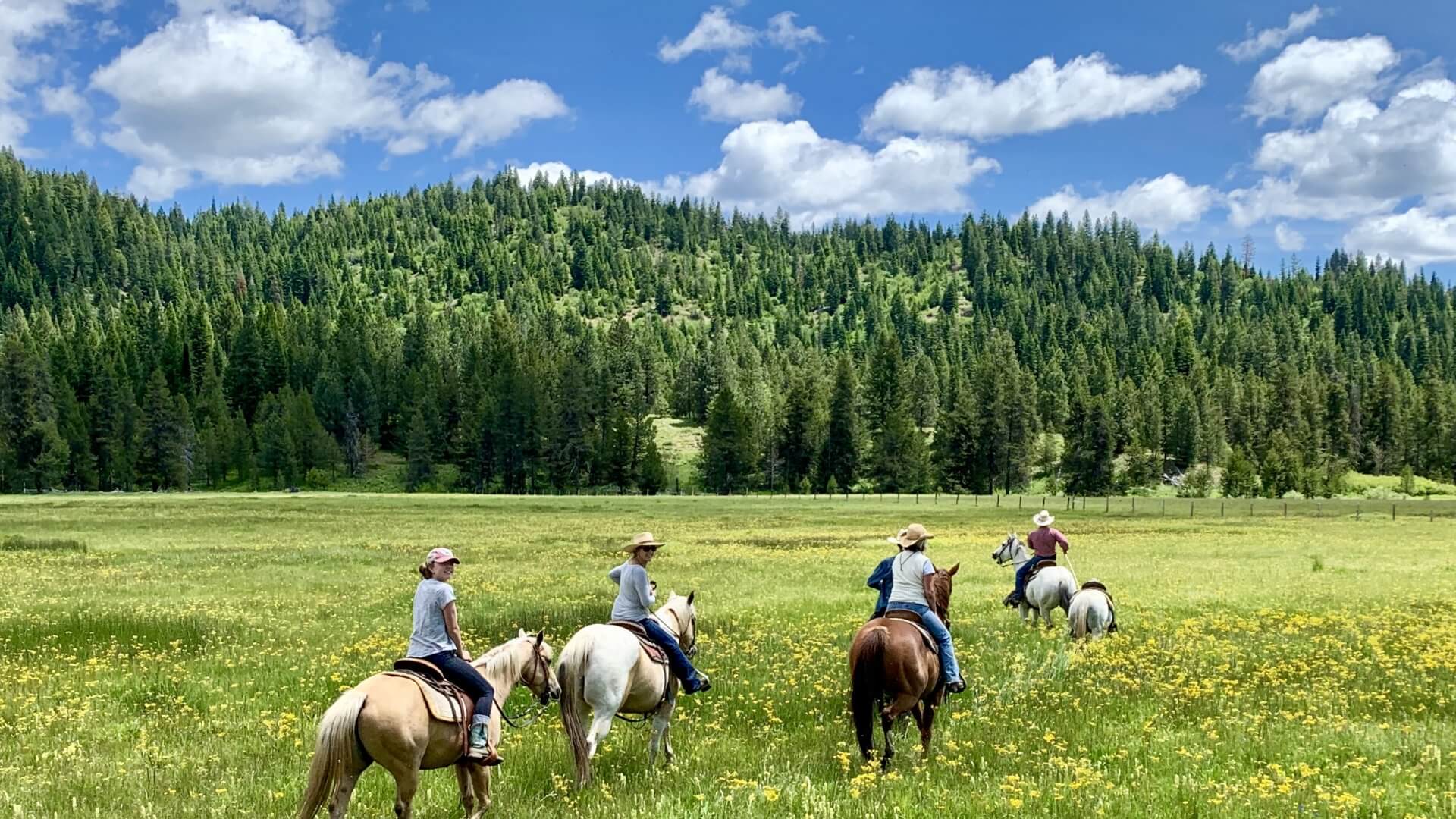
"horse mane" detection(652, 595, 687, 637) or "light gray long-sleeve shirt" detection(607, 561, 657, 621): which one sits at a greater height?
"light gray long-sleeve shirt" detection(607, 561, 657, 621)

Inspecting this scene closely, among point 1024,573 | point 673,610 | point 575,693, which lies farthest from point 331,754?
point 1024,573

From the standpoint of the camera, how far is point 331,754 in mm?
7648

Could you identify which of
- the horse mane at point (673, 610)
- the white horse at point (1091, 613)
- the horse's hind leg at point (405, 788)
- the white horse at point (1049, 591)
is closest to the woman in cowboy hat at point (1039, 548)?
the white horse at point (1049, 591)

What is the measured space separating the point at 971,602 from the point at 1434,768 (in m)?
14.6

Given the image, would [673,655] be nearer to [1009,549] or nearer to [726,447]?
[1009,549]

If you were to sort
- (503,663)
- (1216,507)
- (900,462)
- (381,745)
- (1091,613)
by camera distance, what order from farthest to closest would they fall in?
1. (900,462)
2. (1216,507)
3. (1091,613)
4. (503,663)
5. (381,745)

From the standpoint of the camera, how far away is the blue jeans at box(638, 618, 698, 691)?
10734 mm

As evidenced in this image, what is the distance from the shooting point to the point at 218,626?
19.7m

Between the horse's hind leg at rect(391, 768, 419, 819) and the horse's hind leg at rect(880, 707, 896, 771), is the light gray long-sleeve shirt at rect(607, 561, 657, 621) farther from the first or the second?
the horse's hind leg at rect(391, 768, 419, 819)

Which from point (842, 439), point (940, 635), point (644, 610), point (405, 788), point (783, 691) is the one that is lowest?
point (783, 691)

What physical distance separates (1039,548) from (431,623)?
15416 millimetres

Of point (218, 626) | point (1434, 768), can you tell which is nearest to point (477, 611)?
point (218, 626)

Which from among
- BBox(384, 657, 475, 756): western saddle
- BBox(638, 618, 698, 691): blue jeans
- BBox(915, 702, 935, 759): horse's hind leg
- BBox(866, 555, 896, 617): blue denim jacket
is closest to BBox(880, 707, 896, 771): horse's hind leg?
BBox(915, 702, 935, 759): horse's hind leg

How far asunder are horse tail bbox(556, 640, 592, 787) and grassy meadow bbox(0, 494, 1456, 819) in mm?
354
